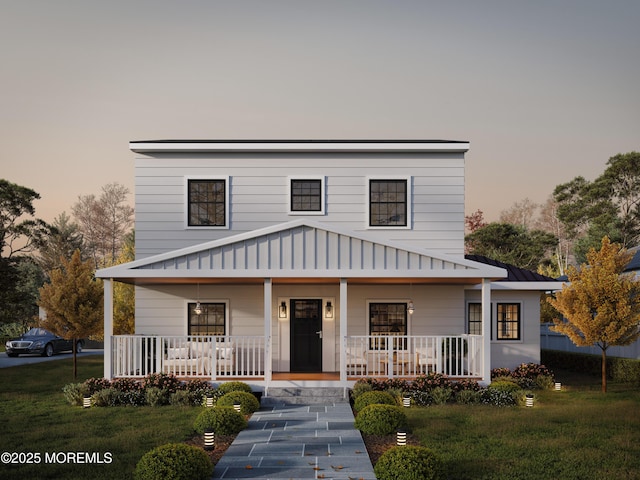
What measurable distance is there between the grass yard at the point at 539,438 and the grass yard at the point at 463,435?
1cm

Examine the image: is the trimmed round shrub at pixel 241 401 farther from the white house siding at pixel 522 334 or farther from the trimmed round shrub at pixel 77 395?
the white house siding at pixel 522 334

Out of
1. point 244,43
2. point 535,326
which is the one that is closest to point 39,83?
point 244,43

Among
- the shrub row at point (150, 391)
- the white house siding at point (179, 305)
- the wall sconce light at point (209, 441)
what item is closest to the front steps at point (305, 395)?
the shrub row at point (150, 391)

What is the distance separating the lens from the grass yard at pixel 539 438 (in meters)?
8.41

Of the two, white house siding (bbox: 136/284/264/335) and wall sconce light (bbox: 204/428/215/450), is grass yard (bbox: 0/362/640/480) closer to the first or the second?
wall sconce light (bbox: 204/428/215/450)

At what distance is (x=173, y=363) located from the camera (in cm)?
1546

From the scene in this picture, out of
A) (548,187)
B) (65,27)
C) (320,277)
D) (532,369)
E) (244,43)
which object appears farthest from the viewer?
(548,187)

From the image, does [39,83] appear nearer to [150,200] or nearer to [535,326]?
[150,200]

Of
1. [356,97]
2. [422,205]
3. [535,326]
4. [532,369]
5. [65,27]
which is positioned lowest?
[532,369]

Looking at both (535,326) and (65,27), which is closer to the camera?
(535,326)

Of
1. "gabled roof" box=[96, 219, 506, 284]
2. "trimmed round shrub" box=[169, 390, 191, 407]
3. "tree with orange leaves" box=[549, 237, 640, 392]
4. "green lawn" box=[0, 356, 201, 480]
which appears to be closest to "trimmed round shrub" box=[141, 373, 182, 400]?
"trimmed round shrub" box=[169, 390, 191, 407]

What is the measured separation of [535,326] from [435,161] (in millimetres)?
5928

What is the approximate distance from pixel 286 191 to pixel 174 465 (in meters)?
11.4

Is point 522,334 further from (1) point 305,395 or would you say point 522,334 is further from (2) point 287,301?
(1) point 305,395
